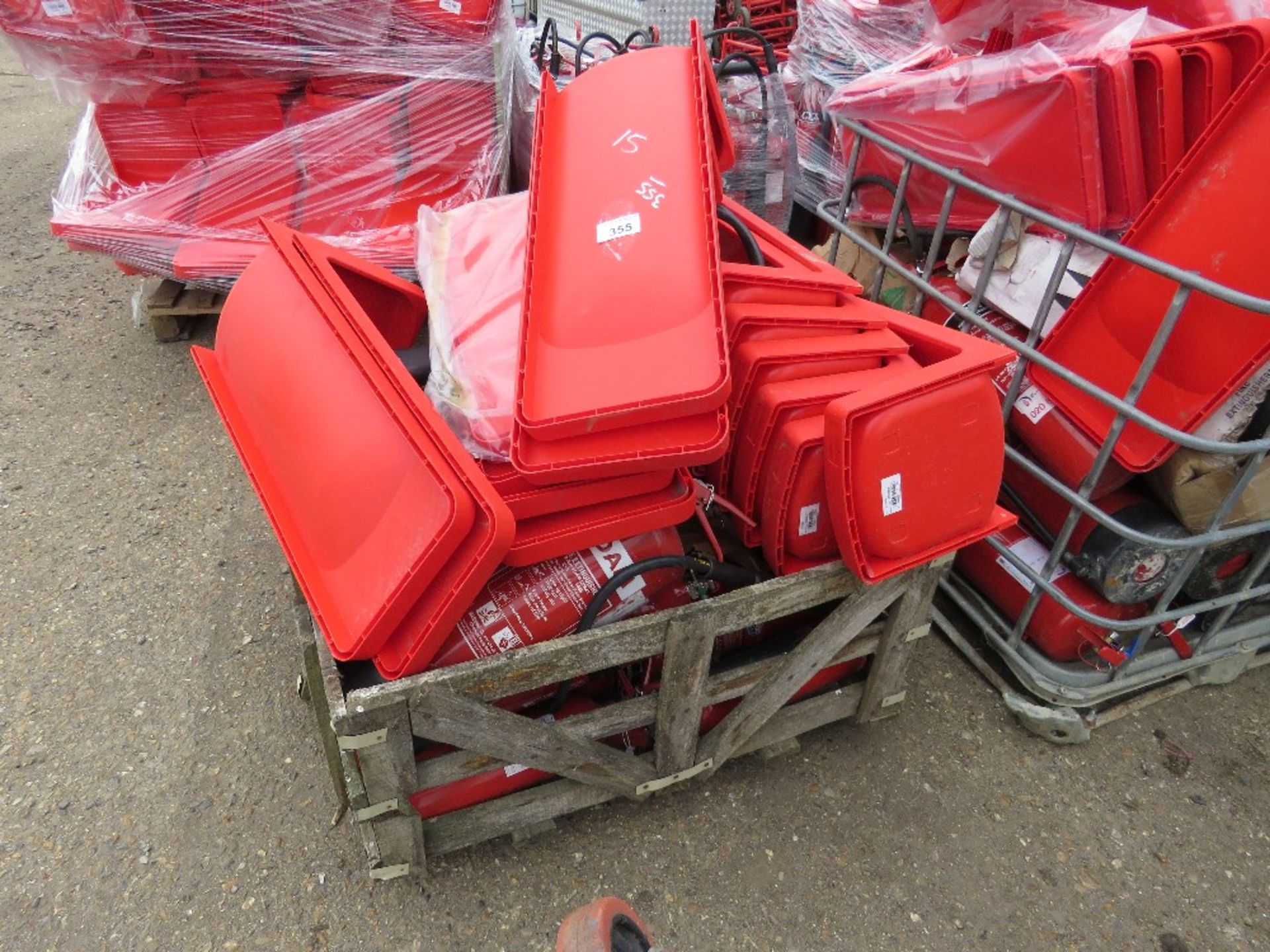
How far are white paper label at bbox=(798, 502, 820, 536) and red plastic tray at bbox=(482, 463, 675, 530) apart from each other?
32 cm

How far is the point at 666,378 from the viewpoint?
5.20 ft

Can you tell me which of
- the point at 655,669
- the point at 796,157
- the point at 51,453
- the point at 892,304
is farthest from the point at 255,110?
the point at 655,669

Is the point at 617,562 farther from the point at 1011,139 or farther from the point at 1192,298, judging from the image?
the point at 1011,139

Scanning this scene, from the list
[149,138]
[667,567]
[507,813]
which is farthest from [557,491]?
[149,138]

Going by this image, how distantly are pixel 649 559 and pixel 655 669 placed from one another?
399mm

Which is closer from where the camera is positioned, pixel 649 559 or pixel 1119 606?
pixel 649 559

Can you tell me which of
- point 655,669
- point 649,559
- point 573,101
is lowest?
point 655,669

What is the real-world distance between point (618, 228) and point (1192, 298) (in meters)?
Result: 1.26

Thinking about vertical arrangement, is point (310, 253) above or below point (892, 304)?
above

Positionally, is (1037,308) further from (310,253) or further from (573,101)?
(310,253)

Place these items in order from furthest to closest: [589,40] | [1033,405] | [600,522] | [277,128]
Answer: [589,40]
[277,128]
[1033,405]
[600,522]

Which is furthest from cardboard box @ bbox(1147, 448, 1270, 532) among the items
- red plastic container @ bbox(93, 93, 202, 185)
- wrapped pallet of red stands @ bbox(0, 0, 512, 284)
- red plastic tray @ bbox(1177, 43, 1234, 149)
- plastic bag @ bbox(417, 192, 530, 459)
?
red plastic container @ bbox(93, 93, 202, 185)

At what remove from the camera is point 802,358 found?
1.78 meters

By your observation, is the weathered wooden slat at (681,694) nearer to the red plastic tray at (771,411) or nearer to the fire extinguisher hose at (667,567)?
the fire extinguisher hose at (667,567)
